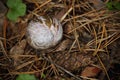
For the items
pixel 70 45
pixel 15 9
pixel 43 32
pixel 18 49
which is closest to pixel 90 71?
pixel 70 45

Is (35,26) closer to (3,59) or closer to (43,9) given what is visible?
(43,9)

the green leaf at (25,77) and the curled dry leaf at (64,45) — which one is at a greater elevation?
the curled dry leaf at (64,45)

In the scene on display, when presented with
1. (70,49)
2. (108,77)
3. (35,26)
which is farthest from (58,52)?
(108,77)

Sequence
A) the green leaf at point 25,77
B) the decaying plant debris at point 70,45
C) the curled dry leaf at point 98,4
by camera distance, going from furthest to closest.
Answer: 1. the curled dry leaf at point 98,4
2. the decaying plant debris at point 70,45
3. the green leaf at point 25,77

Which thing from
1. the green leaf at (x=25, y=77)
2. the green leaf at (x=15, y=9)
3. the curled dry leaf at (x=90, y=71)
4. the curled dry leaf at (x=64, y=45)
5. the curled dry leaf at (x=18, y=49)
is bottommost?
the curled dry leaf at (x=90, y=71)

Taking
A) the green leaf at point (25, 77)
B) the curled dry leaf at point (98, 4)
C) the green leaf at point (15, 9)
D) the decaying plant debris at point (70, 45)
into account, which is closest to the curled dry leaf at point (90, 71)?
the decaying plant debris at point (70, 45)

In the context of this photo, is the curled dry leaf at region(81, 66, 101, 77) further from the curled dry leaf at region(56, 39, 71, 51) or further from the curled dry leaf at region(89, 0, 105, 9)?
the curled dry leaf at region(89, 0, 105, 9)

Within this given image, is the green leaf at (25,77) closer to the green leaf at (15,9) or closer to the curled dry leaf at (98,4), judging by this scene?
the green leaf at (15,9)
